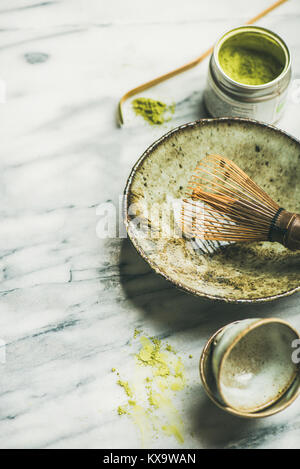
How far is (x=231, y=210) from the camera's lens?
674 mm

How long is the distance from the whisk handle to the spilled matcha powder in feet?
0.74

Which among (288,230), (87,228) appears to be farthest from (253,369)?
(87,228)

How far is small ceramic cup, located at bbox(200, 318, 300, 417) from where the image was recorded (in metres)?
Answer: 0.59

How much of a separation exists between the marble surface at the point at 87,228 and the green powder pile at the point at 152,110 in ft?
0.05

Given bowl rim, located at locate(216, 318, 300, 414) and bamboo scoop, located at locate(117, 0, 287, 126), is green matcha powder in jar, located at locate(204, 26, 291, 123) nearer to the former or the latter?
bamboo scoop, located at locate(117, 0, 287, 126)

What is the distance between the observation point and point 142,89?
79 cm

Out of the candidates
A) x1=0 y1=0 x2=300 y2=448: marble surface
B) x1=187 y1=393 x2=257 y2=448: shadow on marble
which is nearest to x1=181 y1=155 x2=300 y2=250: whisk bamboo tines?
x1=0 y1=0 x2=300 y2=448: marble surface

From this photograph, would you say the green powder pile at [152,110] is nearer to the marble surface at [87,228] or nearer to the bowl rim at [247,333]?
the marble surface at [87,228]

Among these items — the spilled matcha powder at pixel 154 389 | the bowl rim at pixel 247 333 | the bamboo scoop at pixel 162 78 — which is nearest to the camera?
the bowl rim at pixel 247 333

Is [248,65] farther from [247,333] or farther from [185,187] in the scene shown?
[247,333]

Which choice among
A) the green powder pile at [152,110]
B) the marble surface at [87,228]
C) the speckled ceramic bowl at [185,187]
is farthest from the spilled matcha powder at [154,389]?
the green powder pile at [152,110]

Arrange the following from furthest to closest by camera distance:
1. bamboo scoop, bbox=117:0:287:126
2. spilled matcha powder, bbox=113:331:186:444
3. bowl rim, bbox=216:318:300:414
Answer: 1. bamboo scoop, bbox=117:0:287:126
2. spilled matcha powder, bbox=113:331:186:444
3. bowl rim, bbox=216:318:300:414

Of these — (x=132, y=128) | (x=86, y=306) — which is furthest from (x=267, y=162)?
(x=86, y=306)

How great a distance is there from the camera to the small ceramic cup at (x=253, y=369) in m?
0.59
